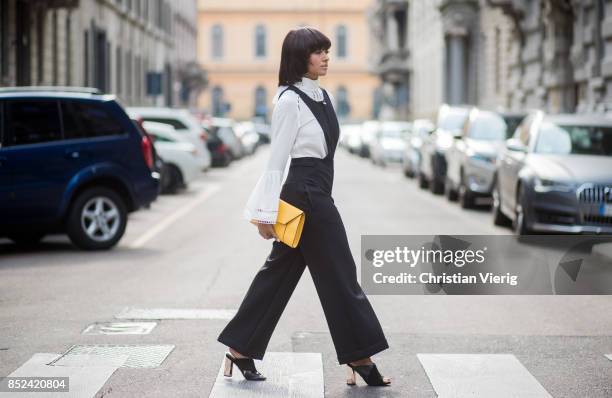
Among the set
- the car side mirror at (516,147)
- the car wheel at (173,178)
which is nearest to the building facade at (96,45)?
the car wheel at (173,178)

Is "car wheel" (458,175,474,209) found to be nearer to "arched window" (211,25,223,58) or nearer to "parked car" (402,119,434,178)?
"parked car" (402,119,434,178)

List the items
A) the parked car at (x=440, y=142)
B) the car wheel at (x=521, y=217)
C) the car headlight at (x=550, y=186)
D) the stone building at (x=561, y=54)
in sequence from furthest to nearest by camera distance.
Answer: the stone building at (x=561, y=54)
the parked car at (x=440, y=142)
the car wheel at (x=521, y=217)
the car headlight at (x=550, y=186)

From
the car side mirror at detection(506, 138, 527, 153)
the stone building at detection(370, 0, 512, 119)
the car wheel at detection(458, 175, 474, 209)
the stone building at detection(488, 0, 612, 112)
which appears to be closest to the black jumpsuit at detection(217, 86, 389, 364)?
the car side mirror at detection(506, 138, 527, 153)

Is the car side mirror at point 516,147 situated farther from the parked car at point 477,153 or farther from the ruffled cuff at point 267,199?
the ruffled cuff at point 267,199

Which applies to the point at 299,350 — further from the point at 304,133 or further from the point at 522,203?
the point at 522,203

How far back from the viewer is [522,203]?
1459 cm

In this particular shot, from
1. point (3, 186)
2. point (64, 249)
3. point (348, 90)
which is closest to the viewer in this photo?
point (3, 186)

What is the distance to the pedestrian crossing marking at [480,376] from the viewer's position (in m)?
6.45

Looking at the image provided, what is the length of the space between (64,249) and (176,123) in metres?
14.4

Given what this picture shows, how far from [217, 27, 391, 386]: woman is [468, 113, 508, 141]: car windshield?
1500 cm

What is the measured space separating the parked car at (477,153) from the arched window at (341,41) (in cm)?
9601

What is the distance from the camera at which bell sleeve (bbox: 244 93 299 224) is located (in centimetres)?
631

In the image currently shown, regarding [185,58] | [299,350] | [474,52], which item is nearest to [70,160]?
[299,350]

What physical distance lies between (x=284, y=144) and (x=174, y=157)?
19359mm
